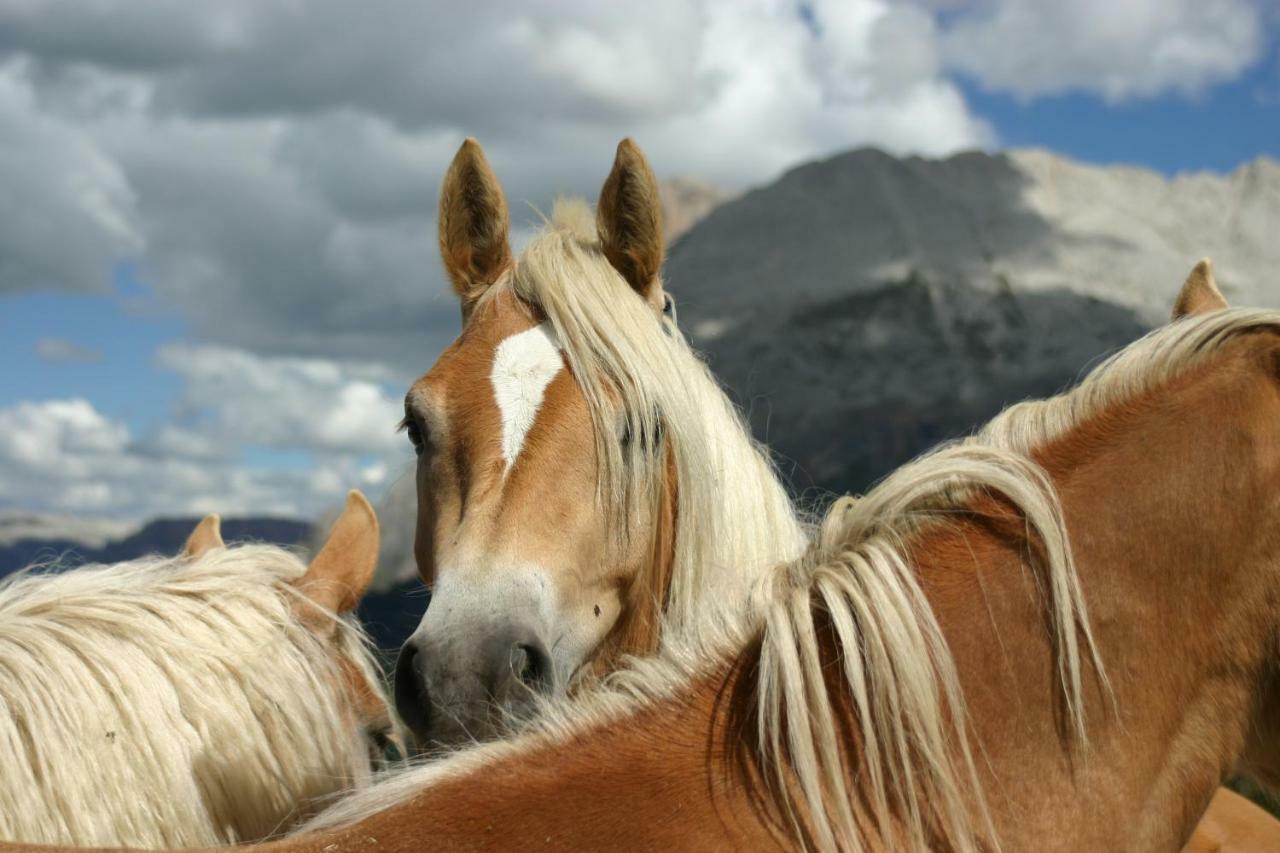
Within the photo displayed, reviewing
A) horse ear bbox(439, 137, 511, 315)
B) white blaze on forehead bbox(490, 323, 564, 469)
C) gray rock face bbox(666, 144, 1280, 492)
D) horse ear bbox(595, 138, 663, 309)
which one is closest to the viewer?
white blaze on forehead bbox(490, 323, 564, 469)

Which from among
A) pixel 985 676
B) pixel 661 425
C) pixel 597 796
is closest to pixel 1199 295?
pixel 985 676

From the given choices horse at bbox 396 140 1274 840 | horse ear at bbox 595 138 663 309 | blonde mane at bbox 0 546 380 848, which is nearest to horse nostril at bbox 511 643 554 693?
horse at bbox 396 140 1274 840

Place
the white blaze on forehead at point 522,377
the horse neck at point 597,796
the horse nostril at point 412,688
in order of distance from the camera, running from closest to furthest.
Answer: the horse neck at point 597,796 → the horse nostril at point 412,688 → the white blaze on forehead at point 522,377

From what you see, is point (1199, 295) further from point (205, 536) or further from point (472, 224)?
point (205, 536)

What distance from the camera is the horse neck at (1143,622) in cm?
169

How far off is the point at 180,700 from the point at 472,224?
1.71 m

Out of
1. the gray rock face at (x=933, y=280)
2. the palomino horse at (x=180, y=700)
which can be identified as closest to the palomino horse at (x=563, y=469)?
the palomino horse at (x=180, y=700)

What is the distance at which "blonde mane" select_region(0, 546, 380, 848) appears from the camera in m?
2.20

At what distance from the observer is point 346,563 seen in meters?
3.13

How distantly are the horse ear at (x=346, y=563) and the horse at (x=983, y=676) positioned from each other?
4.53 ft

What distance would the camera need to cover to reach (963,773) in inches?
65.6

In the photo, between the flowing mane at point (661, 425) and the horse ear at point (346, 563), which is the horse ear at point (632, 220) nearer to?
the flowing mane at point (661, 425)

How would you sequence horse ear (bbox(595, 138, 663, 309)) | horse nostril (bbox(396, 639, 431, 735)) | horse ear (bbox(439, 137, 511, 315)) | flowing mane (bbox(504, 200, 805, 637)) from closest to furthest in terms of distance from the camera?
horse nostril (bbox(396, 639, 431, 735)) → flowing mane (bbox(504, 200, 805, 637)) → horse ear (bbox(595, 138, 663, 309)) → horse ear (bbox(439, 137, 511, 315))

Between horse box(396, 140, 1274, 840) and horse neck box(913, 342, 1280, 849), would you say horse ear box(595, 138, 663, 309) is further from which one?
horse neck box(913, 342, 1280, 849)
